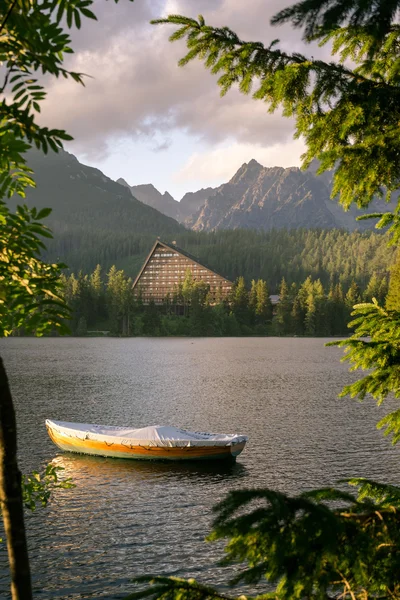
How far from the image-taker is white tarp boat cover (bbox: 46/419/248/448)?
38.2 meters

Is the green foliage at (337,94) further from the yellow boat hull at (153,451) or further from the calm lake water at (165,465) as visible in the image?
the yellow boat hull at (153,451)

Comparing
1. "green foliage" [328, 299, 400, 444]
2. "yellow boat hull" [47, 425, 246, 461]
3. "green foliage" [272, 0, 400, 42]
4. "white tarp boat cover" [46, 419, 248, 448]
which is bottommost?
"yellow boat hull" [47, 425, 246, 461]

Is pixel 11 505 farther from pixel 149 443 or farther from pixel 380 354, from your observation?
pixel 149 443

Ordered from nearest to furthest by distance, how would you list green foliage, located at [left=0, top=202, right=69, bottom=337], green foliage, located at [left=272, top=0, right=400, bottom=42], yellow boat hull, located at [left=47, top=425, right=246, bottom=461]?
1. green foliage, located at [left=272, top=0, right=400, bottom=42]
2. green foliage, located at [left=0, top=202, right=69, bottom=337]
3. yellow boat hull, located at [left=47, top=425, right=246, bottom=461]

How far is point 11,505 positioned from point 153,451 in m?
34.6

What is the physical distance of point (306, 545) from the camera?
13.1 ft

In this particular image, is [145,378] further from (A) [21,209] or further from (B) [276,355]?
(A) [21,209]

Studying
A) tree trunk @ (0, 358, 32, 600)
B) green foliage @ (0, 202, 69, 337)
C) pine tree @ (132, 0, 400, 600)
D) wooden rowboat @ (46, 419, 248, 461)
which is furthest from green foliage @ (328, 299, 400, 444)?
wooden rowboat @ (46, 419, 248, 461)

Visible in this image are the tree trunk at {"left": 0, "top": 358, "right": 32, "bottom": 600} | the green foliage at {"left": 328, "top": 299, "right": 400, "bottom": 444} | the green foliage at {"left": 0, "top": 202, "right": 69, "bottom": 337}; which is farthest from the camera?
the green foliage at {"left": 328, "top": 299, "right": 400, "bottom": 444}

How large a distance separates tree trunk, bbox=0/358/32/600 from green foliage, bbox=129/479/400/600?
45.8 inches

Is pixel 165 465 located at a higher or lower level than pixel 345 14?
lower

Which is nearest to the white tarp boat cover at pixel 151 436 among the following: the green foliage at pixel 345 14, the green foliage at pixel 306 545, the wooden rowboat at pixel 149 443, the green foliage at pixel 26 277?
the wooden rowboat at pixel 149 443

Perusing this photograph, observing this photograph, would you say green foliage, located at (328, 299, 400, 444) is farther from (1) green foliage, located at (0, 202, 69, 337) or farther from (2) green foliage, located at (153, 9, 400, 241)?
(1) green foliage, located at (0, 202, 69, 337)

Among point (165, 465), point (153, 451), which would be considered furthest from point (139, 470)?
point (165, 465)
